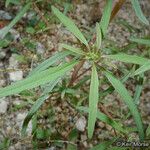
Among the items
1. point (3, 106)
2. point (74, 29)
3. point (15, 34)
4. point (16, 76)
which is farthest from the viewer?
point (15, 34)

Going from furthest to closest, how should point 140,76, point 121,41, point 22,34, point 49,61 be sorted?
point 121,41, point 22,34, point 140,76, point 49,61

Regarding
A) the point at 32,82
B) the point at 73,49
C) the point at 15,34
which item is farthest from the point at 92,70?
the point at 15,34

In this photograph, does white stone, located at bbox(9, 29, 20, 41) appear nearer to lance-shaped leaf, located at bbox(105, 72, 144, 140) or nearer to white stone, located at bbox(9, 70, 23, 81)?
white stone, located at bbox(9, 70, 23, 81)

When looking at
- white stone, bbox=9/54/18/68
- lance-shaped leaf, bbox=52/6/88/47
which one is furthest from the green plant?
white stone, bbox=9/54/18/68

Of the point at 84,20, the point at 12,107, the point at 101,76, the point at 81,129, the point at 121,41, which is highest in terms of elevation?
the point at 84,20

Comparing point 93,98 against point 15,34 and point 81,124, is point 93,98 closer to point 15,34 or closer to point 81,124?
point 81,124

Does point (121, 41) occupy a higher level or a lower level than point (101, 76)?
higher

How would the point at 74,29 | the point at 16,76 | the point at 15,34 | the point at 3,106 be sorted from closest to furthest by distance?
1. the point at 74,29
2. the point at 3,106
3. the point at 16,76
4. the point at 15,34

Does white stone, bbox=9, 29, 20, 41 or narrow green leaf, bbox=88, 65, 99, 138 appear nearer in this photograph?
narrow green leaf, bbox=88, 65, 99, 138

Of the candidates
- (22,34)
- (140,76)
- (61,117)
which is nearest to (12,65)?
(22,34)

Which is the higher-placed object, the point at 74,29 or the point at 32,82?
the point at 74,29

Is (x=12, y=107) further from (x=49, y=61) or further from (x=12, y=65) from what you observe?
(x=49, y=61)
